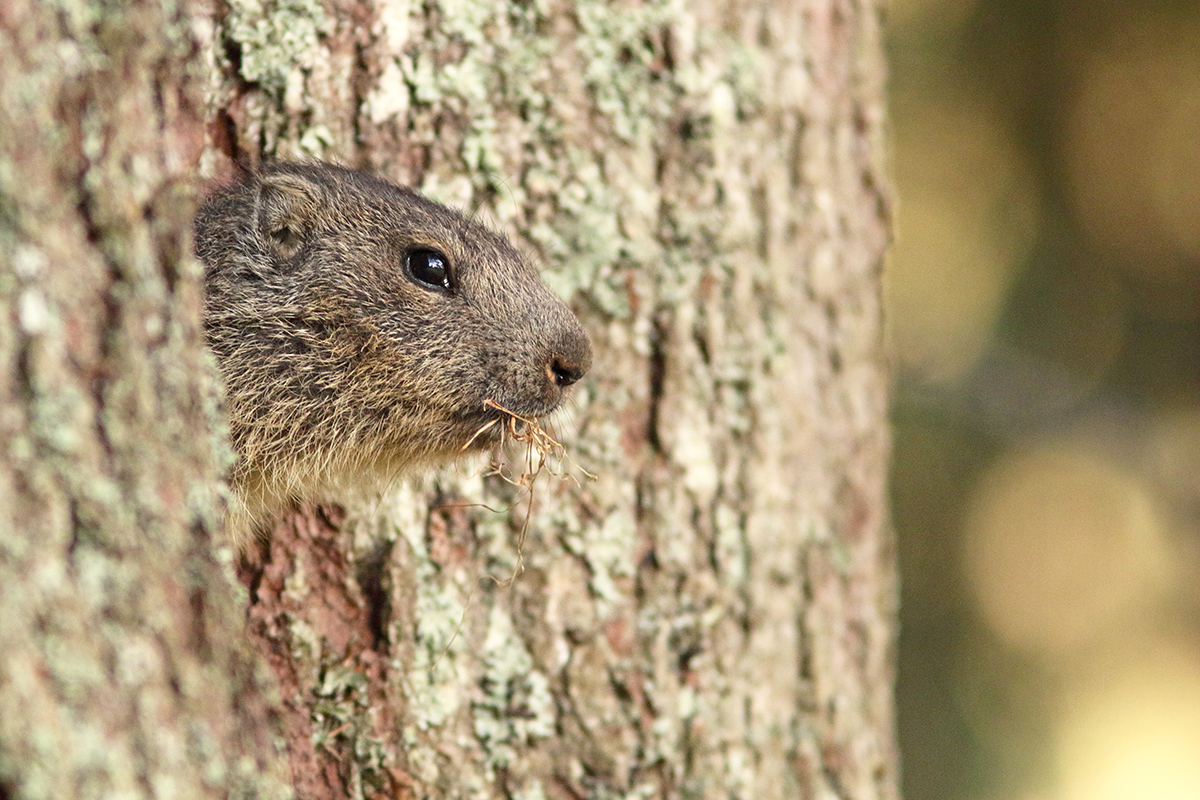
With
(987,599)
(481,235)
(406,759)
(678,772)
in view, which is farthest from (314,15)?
(987,599)

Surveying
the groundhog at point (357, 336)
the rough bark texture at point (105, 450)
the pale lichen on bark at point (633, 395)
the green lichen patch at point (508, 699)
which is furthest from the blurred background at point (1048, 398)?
the rough bark texture at point (105, 450)

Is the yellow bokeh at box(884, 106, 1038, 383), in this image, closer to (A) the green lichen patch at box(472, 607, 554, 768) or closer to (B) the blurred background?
(B) the blurred background

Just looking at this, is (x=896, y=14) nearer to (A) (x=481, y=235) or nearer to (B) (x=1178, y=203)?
(B) (x=1178, y=203)

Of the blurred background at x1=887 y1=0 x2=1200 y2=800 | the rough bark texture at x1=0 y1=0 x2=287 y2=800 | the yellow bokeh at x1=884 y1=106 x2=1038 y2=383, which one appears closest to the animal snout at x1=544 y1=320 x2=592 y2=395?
the rough bark texture at x1=0 y1=0 x2=287 y2=800

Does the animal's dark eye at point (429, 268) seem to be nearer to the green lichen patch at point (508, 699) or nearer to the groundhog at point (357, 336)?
the groundhog at point (357, 336)

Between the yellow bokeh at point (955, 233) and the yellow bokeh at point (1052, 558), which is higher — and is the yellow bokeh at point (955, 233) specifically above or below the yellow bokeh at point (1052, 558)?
above

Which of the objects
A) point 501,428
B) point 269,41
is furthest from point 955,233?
point 269,41

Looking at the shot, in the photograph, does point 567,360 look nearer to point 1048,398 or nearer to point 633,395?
point 633,395
